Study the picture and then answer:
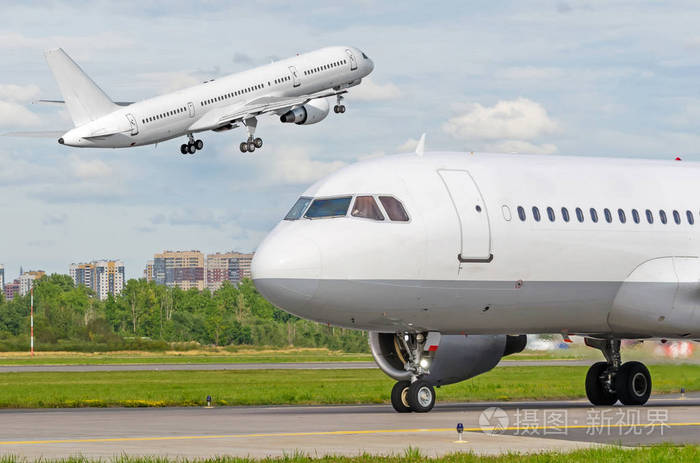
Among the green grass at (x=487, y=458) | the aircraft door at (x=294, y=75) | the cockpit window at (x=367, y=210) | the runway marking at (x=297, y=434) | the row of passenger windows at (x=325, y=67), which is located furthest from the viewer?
the row of passenger windows at (x=325, y=67)

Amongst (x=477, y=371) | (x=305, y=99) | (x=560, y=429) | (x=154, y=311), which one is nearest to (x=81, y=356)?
(x=305, y=99)

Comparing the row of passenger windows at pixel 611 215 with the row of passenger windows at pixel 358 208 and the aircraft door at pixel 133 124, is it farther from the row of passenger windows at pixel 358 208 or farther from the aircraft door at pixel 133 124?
the aircraft door at pixel 133 124

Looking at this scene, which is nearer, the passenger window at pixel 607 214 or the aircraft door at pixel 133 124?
the passenger window at pixel 607 214

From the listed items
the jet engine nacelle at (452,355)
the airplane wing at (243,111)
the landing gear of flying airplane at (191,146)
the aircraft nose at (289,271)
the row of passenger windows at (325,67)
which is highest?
the row of passenger windows at (325,67)

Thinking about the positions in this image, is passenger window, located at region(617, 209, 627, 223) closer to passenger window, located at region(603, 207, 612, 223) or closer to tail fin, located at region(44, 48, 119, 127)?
passenger window, located at region(603, 207, 612, 223)

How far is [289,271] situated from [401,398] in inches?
150

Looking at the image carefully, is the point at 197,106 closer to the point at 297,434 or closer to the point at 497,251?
the point at 497,251

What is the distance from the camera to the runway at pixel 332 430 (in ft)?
61.6

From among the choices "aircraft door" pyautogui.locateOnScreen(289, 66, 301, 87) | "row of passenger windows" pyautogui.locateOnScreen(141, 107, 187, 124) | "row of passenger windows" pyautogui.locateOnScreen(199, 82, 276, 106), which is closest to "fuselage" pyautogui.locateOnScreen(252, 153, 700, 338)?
"row of passenger windows" pyautogui.locateOnScreen(141, 107, 187, 124)

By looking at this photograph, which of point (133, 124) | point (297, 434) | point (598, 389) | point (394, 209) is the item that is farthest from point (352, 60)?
point (297, 434)

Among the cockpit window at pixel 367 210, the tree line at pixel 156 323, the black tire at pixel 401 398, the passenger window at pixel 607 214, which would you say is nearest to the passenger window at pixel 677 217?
the passenger window at pixel 607 214

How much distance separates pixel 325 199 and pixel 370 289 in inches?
82.0

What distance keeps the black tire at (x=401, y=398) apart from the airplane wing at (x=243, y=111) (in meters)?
56.6

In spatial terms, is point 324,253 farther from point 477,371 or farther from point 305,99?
point 305,99
